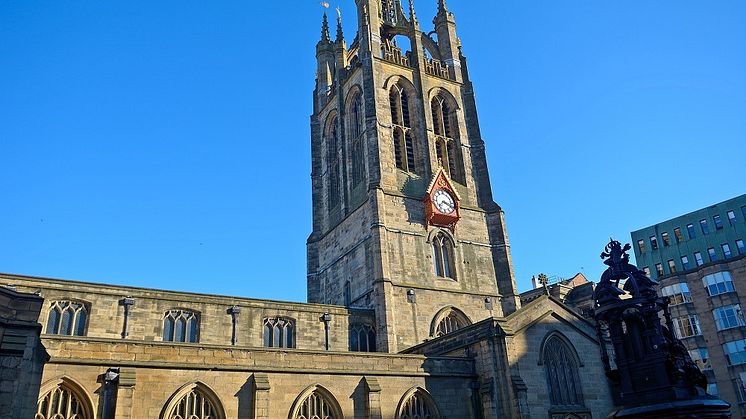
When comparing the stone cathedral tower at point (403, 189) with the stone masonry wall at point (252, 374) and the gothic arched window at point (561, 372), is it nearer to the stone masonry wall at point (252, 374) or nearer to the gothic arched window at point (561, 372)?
the stone masonry wall at point (252, 374)

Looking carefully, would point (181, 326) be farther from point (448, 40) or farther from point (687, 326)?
point (687, 326)

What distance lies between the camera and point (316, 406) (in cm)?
2741

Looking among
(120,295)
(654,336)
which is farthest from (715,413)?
(120,295)

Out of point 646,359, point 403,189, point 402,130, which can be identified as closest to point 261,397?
point 646,359

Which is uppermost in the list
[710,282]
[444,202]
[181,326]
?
[444,202]

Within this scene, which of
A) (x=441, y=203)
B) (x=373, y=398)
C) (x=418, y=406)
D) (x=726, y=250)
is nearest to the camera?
(x=373, y=398)

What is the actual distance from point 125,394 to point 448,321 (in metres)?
23.0

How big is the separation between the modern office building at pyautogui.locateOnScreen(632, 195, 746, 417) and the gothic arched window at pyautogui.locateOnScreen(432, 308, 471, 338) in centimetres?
2655

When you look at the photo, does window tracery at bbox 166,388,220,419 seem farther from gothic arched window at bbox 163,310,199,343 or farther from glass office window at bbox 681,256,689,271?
glass office window at bbox 681,256,689,271

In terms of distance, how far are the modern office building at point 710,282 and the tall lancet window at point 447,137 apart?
84.8 ft

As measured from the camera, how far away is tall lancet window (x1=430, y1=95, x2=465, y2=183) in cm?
4819

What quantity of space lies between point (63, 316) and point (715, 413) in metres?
30.2

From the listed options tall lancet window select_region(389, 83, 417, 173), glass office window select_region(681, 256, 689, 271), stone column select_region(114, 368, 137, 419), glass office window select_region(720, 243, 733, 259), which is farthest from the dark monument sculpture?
glass office window select_region(681, 256, 689, 271)

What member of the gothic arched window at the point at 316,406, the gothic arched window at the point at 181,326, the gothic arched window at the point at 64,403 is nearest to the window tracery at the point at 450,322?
the gothic arched window at the point at 316,406
